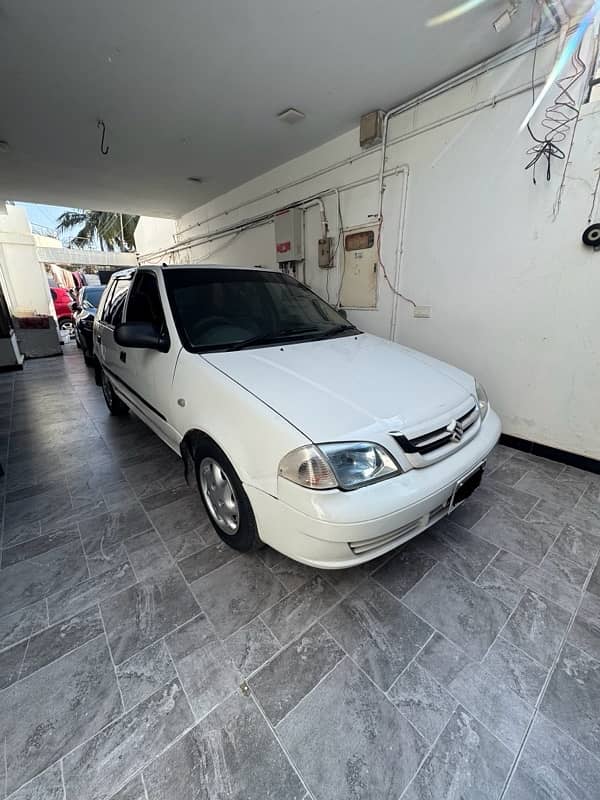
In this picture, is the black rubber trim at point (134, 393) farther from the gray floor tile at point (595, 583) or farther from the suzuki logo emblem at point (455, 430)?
the gray floor tile at point (595, 583)

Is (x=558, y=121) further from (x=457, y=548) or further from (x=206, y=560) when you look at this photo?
(x=206, y=560)

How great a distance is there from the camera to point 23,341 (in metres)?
7.18

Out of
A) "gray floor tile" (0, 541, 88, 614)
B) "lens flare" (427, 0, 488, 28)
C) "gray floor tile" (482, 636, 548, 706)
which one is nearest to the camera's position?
"gray floor tile" (482, 636, 548, 706)

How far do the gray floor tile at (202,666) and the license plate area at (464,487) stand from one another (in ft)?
3.86

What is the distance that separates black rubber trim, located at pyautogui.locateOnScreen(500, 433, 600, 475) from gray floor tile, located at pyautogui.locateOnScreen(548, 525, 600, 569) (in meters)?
0.92

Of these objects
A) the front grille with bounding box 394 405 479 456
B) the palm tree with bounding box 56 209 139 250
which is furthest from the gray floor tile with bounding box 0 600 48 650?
the palm tree with bounding box 56 209 139 250

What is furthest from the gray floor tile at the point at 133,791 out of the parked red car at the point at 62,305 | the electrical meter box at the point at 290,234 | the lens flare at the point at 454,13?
the parked red car at the point at 62,305

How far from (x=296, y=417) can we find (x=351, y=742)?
3.56 feet

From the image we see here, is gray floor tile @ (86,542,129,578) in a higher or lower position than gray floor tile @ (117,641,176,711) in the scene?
lower

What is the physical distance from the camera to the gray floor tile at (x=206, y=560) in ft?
5.45

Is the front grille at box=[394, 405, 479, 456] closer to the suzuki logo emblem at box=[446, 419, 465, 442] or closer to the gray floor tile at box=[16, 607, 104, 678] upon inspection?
the suzuki logo emblem at box=[446, 419, 465, 442]

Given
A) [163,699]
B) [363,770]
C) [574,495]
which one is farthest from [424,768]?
[574,495]

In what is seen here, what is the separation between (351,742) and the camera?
104 cm

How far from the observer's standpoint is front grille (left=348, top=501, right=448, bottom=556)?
1290mm
